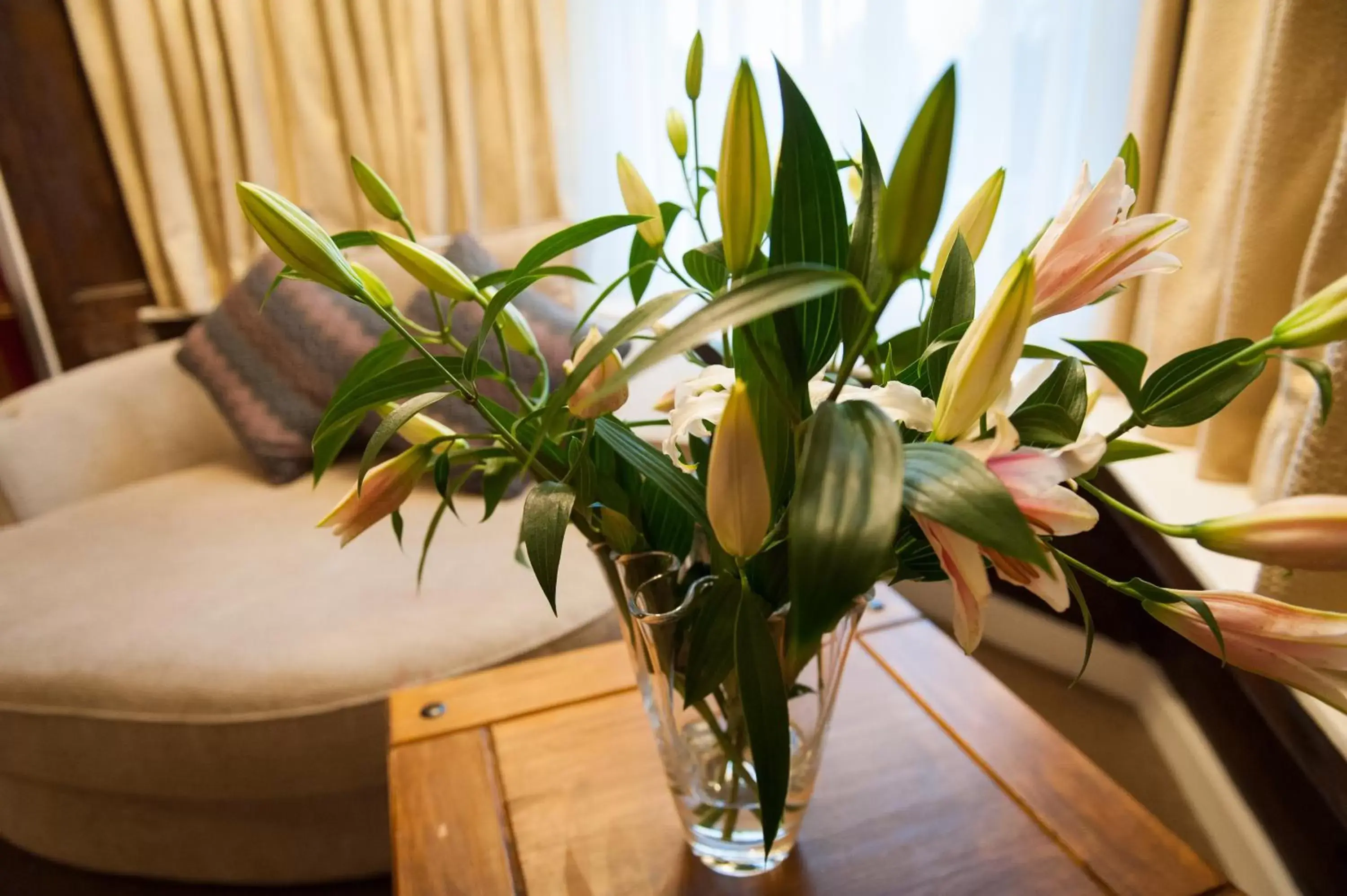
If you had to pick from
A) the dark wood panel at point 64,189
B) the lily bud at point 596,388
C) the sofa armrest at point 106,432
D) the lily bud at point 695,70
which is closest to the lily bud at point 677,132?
the lily bud at point 695,70

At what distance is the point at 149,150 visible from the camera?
6.14ft

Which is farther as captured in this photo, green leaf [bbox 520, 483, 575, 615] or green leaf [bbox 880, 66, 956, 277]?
green leaf [bbox 520, 483, 575, 615]

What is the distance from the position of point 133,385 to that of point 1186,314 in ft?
5.75

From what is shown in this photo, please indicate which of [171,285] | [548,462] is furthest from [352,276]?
[171,285]

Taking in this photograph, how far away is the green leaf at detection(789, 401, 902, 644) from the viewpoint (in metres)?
Answer: 0.31

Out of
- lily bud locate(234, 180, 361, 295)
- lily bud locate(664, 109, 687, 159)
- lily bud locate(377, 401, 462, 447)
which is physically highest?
lily bud locate(664, 109, 687, 159)

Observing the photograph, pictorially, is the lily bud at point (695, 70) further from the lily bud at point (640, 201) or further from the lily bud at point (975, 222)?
the lily bud at point (975, 222)

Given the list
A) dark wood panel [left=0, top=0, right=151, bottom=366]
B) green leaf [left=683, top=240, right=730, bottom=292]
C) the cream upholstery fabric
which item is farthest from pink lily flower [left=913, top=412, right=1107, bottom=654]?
dark wood panel [left=0, top=0, right=151, bottom=366]

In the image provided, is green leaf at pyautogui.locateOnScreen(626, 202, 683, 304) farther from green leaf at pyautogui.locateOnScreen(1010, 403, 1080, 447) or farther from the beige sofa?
the beige sofa

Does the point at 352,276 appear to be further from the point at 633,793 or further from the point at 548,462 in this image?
the point at 633,793

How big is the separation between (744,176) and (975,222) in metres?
0.16

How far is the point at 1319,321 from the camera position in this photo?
1.24ft

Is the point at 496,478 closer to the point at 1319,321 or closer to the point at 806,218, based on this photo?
the point at 806,218

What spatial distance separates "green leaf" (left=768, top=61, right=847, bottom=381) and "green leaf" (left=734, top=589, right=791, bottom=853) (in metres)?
0.13
